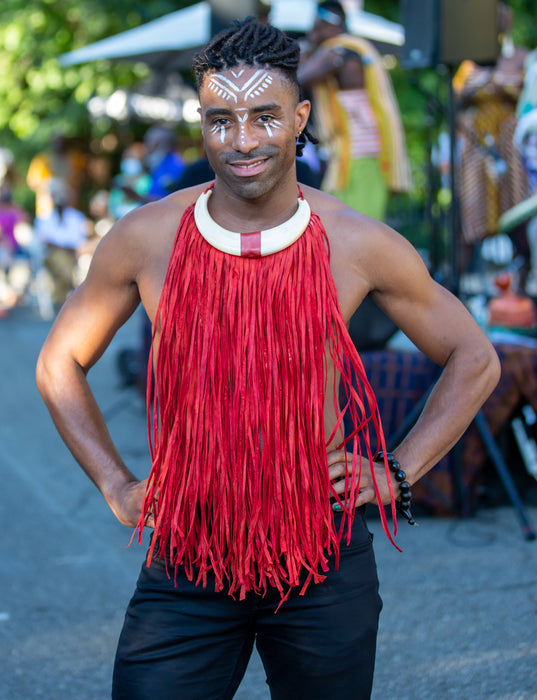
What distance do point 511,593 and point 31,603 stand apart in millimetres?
1919

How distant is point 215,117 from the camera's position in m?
1.82

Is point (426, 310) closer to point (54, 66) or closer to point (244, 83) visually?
point (244, 83)

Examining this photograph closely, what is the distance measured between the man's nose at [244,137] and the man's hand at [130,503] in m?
0.69

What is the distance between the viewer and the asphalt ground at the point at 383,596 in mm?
3055

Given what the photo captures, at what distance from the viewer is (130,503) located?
1860 mm

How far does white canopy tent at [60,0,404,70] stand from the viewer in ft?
26.5

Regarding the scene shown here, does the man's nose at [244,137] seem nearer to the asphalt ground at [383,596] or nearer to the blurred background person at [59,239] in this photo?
the asphalt ground at [383,596]

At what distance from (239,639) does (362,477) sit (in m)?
0.41

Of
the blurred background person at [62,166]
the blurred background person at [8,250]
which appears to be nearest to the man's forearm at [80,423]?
the blurred background person at [8,250]

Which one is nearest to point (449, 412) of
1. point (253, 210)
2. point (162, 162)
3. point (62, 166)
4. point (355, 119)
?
point (253, 210)

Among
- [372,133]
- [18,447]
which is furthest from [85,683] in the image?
[372,133]

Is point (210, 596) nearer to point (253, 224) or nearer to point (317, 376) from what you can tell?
point (317, 376)

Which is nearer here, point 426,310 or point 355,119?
point 426,310

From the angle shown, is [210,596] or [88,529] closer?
[210,596]
